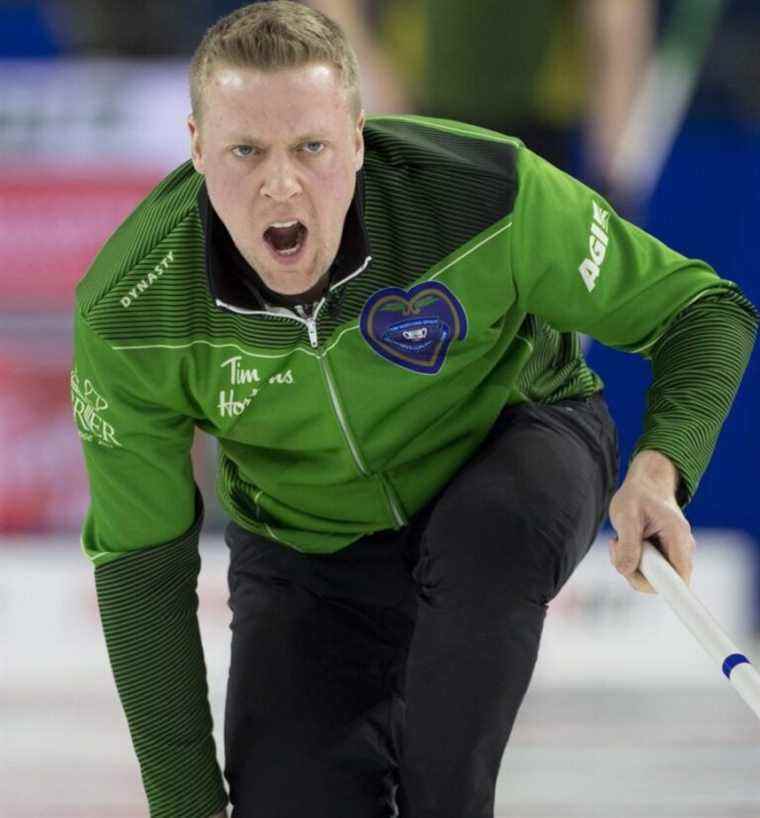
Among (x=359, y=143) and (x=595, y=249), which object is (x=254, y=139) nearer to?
(x=359, y=143)

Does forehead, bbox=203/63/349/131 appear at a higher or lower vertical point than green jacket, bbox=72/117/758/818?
higher

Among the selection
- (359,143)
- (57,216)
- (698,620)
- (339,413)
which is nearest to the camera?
(698,620)

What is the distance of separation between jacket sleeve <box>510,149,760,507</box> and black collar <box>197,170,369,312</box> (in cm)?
21

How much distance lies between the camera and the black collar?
7.59 ft

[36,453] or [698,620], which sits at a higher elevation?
[698,620]

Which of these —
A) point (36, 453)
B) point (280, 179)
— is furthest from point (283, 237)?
point (36, 453)

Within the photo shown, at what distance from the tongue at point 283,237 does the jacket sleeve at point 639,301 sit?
0.95ft

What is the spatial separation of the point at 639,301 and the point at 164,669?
0.84m

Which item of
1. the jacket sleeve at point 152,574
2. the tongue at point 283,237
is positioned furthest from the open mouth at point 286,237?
the jacket sleeve at point 152,574

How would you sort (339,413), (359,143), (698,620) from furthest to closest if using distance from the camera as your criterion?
(339,413) → (359,143) → (698,620)

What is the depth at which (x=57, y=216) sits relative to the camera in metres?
4.72

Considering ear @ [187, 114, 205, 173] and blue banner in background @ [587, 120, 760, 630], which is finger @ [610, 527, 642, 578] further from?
blue banner in background @ [587, 120, 760, 630]

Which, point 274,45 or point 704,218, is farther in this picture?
point 704,218

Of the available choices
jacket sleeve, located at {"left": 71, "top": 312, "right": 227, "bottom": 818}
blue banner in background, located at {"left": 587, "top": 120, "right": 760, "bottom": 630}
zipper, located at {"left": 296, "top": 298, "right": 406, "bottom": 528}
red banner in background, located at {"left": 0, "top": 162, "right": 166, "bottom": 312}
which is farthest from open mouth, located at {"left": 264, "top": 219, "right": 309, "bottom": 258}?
blue banner in background, located at {"left": 587, "top": 120, "right": 760, "bottom": 630}
